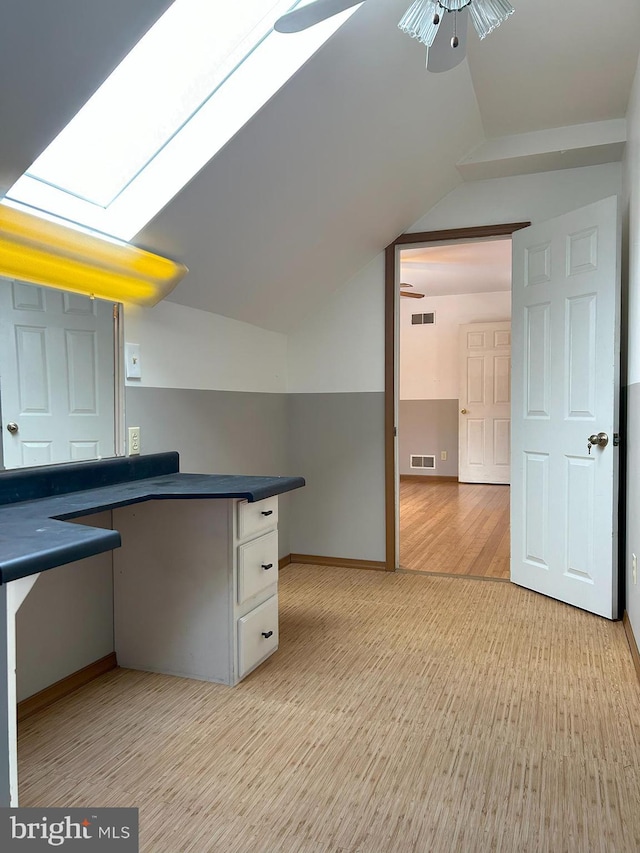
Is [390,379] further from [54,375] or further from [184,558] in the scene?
[54,375]

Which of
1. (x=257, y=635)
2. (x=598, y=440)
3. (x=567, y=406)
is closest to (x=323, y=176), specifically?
(x=567, y=406)

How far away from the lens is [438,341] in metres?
8.32

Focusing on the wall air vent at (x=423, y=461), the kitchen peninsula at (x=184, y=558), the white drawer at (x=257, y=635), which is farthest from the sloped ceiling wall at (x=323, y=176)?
the wall air vent at (x=423, y=461)

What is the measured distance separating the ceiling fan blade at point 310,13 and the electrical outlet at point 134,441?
5.30 feet

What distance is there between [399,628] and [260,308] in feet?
6.24

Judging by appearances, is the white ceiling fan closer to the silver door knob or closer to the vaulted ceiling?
the vaulted ceiling

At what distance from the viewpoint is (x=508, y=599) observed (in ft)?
11.1

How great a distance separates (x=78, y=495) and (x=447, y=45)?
1935mm

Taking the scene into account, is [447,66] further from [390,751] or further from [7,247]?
[390,751]

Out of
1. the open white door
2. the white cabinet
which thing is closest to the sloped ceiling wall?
the open white door

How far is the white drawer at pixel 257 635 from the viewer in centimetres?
237

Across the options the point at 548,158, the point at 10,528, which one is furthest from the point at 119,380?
the point at 548,158

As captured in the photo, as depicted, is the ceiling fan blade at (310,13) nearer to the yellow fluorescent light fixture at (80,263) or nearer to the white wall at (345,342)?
the yellow fluorescent light fixture at (80,263)

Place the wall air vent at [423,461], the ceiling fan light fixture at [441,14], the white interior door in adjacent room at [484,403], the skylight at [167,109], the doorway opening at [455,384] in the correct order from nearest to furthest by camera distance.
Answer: the ceiling fan light fixture at [441,14], the skylight at [167,109], the doorway opening at [455,384], the white interior door in adjacent room at [484,403], the wall air vent at [423,461]
